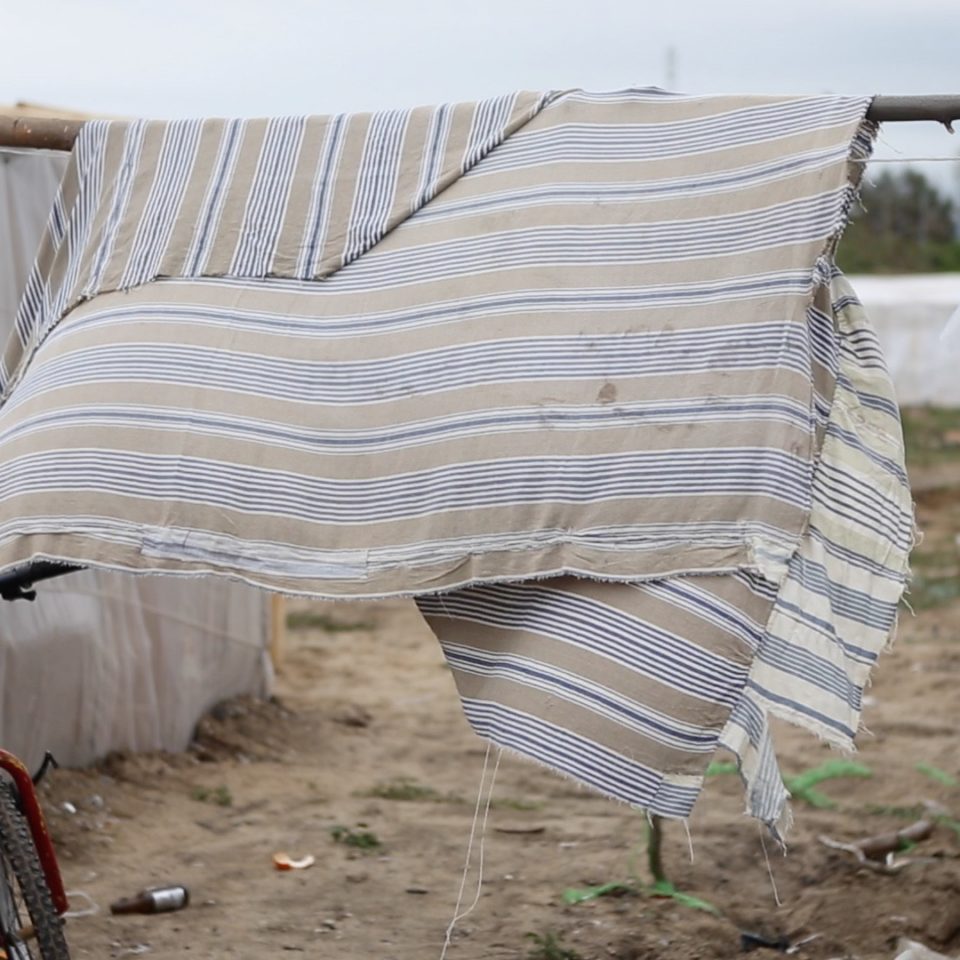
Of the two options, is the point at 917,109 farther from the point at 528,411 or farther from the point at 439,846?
Result: the point at 439,846

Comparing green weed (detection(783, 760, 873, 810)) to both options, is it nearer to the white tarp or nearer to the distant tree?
the white tarp

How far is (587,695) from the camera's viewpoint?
99.2 inches

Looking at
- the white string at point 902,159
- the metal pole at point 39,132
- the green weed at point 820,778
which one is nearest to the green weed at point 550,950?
the green weed at point 820,778

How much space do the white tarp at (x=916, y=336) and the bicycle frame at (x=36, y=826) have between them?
14059 millimetres

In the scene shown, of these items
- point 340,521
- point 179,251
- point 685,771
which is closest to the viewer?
point 685,771

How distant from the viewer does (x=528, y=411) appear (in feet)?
8.59

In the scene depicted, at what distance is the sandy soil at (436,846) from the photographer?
13.3ft

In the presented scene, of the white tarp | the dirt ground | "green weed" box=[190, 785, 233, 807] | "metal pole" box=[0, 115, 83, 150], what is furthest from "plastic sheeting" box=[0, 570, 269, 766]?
the white tarp

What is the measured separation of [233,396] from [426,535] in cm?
51

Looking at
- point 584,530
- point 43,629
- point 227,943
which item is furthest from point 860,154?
point 43,629

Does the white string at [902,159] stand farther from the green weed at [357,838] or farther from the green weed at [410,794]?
the green weed at [410,794]

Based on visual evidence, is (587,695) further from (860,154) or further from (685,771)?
(860,154)

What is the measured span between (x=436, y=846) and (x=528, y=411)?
8.86ft

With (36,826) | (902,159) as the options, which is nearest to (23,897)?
(36,826)
